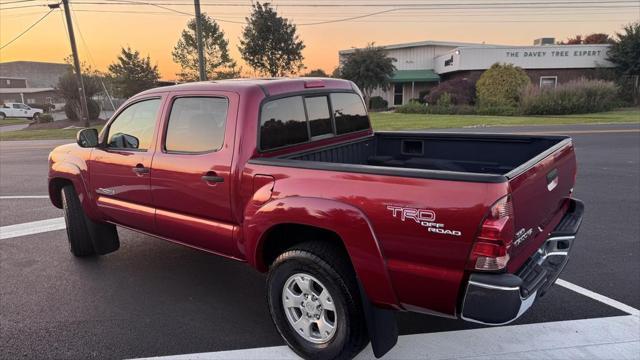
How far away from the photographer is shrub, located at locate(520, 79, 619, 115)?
2552 centimetres

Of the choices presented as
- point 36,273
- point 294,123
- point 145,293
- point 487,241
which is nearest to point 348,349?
point 487,241

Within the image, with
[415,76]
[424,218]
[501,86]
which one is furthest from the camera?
→ [415,76]

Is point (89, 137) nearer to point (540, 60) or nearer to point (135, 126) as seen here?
point (135, 126)

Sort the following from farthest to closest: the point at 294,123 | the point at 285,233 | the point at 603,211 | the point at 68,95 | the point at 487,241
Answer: the point at 68,95, the point at 603,211, the point at 294,123, the point at 285,233, the point at 487,241

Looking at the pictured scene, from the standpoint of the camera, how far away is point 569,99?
25.8 m

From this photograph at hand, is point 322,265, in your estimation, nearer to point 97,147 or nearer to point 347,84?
point 347,84

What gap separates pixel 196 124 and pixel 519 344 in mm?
2883

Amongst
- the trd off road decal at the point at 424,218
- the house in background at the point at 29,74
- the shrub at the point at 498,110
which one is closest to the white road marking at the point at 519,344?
the trd off road decal at the point at 424,218

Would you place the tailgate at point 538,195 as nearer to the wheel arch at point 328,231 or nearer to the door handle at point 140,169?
the wheel arch at point 328,231

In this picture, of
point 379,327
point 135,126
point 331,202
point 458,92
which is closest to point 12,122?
point 458,92

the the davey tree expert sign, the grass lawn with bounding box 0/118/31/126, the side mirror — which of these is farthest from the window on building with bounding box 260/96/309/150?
the grass lawn with bounding box 0/118/31/126

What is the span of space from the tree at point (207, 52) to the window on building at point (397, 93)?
1642 cm

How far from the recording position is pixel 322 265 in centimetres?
277

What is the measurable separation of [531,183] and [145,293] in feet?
11.0
